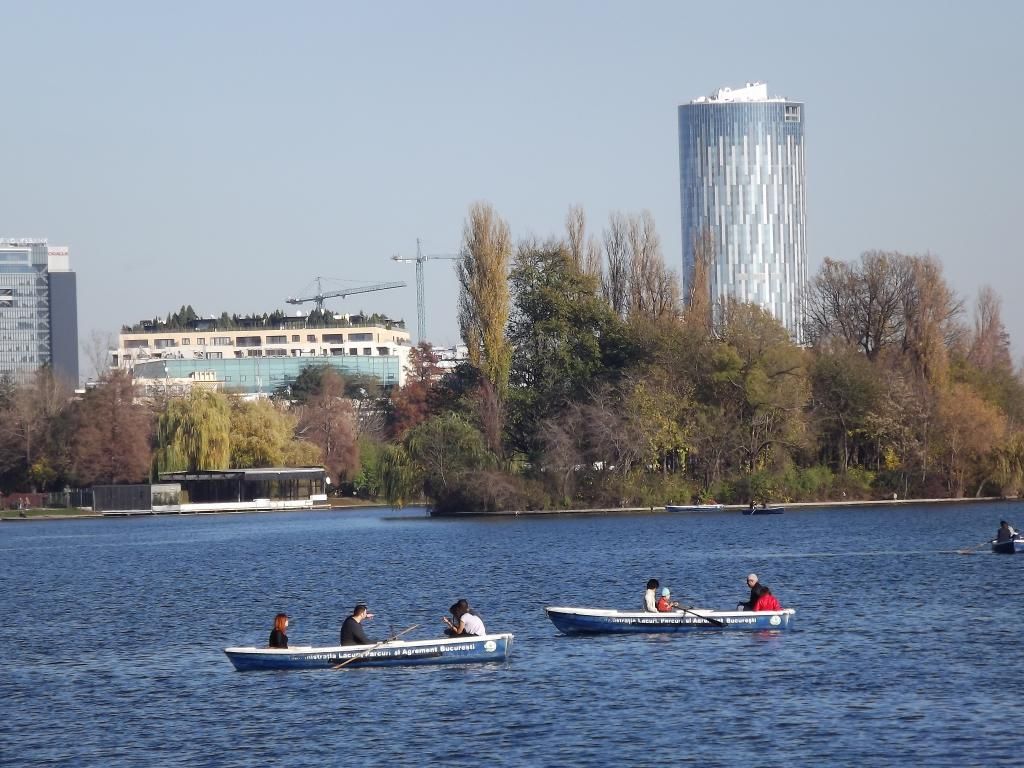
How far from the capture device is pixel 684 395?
313 feet

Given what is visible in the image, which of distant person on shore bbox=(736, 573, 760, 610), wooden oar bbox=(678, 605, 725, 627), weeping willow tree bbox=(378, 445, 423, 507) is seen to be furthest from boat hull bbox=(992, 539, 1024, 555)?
weeping willow tree bbox=(378, 445, 423, 507)

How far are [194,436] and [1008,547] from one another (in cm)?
7940

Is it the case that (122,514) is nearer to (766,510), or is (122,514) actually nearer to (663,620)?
(766,510)

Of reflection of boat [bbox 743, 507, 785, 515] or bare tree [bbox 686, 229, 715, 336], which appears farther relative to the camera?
bare tree [bbox 686, 229, 715, 336]

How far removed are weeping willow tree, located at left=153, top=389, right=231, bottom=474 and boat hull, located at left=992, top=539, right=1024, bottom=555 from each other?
78157 millimetres

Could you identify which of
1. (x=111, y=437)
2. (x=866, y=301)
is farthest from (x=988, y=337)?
(x=111, y=437)

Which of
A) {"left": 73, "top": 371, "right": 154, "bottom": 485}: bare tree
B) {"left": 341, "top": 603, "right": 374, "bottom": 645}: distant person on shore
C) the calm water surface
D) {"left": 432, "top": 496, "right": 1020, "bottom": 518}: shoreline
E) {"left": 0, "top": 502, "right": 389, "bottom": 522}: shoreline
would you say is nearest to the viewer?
the calm water surface

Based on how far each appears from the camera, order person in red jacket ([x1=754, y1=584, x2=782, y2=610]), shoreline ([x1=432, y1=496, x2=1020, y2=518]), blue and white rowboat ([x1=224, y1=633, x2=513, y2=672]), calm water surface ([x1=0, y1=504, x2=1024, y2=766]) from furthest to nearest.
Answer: shoreline ([x1=432, y1=496, x2=1020, y2=518])
person in red jacket ([x1=754, y1=584, x2=782, y2=610])
blue and white rowboat ([x1=224, y1=633, x2=513, y2=672])
calm water surface ([x1=0, y1=504, x2=1024, y2=766])

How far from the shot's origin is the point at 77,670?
38.1 m

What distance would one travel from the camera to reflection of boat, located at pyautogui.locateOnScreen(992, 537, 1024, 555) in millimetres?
59438

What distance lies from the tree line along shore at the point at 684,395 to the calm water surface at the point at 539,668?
79.8ft

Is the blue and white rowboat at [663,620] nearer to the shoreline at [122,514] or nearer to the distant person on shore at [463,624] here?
the distant person on shore at [463,624]

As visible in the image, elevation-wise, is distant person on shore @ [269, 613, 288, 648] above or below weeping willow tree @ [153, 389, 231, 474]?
below

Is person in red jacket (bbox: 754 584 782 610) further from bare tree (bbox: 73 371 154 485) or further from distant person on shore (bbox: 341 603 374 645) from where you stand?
bare tree (bbox: 73 371 154 485)
